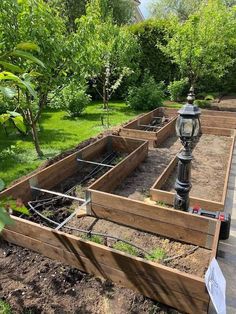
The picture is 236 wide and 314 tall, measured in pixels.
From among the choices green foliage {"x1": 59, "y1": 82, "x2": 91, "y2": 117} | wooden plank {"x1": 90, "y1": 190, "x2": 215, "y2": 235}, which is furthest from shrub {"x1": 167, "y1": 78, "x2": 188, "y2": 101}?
wooden plank {"x1": 90, "y1": 190, "x2": 215, "y2": 235}

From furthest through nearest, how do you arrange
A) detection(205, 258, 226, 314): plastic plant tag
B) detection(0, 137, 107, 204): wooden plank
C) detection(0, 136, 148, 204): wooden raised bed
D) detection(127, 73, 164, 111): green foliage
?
detection(127, 73, 164, 111): green foliage
detection(0, 136, 148, 204): wooden raised bed
detection(0, 137, 107, 204): wooden plank
detection(205, 258, 226, 314): plastic plant tag

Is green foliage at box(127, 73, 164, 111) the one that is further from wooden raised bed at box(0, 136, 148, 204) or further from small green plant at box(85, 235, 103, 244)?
small green plant at box(85, 235, 103, 244)

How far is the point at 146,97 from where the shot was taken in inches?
447

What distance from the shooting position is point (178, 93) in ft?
41.3

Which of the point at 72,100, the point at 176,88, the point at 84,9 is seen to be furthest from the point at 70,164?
the point at 84,9

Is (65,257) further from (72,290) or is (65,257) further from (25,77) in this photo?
(25,77)

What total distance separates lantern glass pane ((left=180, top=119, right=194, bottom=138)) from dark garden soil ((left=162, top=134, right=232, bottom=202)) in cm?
169

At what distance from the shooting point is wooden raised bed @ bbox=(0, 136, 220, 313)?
7.75ft

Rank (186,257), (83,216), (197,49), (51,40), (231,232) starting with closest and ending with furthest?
(186,257) < (231,232) < (83,216) < (51,40) < (197,49)

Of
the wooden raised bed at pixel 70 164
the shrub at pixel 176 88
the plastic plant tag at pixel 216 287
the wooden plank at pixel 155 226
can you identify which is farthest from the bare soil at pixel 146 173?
the shrub at pixel 176 88

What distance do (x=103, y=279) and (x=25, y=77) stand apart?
7.53 feet

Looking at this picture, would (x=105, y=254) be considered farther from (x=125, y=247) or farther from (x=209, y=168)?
(x=209, y=168)

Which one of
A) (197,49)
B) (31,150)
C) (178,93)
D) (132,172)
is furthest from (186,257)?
(178,93)

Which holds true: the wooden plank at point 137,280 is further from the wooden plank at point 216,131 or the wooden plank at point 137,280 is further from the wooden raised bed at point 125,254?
the wooden plank at point 216,131
